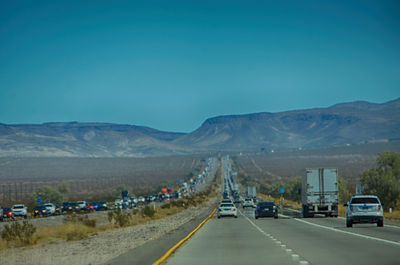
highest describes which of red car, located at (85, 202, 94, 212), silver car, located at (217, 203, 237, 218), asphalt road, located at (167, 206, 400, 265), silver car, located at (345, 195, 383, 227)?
silver car, located at (345, 195, 383, 227)

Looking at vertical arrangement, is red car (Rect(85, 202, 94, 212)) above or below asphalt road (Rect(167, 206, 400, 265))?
below

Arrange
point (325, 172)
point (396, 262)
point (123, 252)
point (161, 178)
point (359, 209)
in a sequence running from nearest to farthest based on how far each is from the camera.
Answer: point (396, 262) < point (123, 252) < point (359, 209) < point (325, 172) < point (161, 178)

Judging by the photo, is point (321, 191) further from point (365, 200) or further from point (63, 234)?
point (63, 234)

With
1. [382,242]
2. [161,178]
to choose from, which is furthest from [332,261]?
[161,178]

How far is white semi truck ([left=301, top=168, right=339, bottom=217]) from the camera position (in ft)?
151

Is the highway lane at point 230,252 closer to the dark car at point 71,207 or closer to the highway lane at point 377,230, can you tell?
the highway lane at point 377,230

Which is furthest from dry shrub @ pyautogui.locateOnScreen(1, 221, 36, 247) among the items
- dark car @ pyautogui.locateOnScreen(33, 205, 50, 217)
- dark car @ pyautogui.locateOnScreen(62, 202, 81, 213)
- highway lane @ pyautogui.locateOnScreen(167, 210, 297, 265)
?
dark car @ pyautogui.locateOnScreen(62, 202, 81, 213)

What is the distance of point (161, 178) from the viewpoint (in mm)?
188125

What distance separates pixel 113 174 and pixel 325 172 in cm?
14882

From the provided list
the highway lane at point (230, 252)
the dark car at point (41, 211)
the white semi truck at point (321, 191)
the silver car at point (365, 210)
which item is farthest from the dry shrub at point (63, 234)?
the dark car at point (41, 211)

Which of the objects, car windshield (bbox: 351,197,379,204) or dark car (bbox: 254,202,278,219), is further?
dark car (bbox: 254,202,278,219)

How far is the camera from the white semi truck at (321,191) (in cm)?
4597

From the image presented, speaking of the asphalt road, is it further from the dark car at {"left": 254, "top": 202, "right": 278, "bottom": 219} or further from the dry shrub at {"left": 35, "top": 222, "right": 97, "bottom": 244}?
the dark car at {"left": 254, "top": 202, "right": 278, "bottom": 219}

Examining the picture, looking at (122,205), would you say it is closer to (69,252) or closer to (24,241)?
(24,241)
